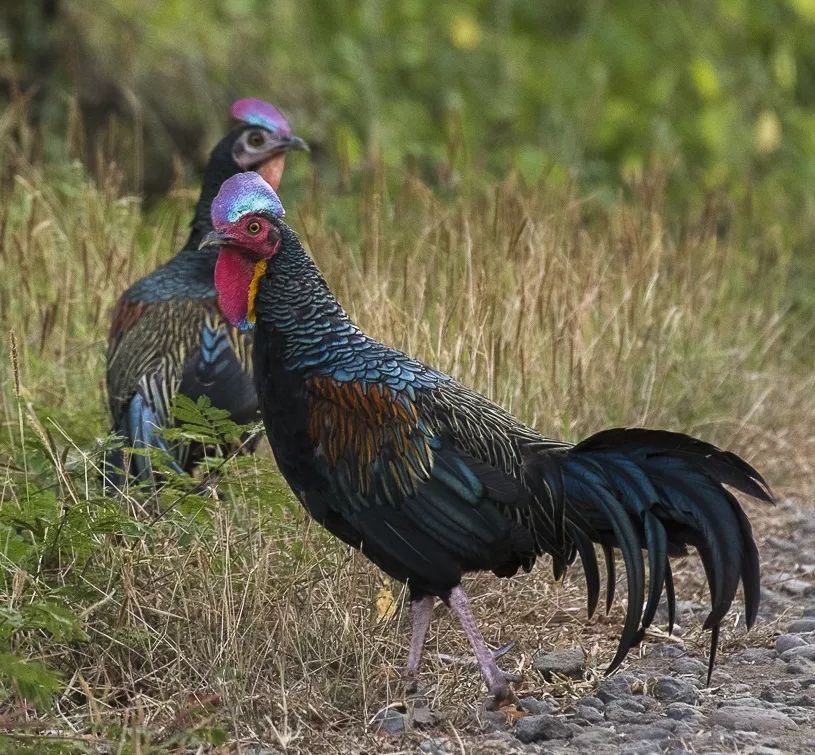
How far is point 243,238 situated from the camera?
4312mm

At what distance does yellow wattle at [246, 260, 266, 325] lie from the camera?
14.3 ft

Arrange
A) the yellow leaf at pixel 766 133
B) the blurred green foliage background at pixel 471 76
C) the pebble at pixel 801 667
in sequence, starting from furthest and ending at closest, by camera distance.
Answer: the yellow leaf at pixel 766 133
the blurred green foliage background at pixel 471 76
the pebble at pixel 801 667

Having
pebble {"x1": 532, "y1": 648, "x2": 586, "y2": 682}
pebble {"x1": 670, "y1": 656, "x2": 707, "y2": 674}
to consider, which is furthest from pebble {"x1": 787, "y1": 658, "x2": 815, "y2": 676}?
pebble {"x1": 532, "y1": 648, "x2": 586, "y2": 682}

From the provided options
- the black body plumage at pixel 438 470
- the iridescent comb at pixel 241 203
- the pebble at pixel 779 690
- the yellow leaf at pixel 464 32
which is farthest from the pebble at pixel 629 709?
the yellow leaf at pixel 464 32

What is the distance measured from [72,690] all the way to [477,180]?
173 inches

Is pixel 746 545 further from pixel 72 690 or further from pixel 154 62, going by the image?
pixel 154 62

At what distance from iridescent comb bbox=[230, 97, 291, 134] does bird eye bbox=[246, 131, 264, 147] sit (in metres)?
0.04

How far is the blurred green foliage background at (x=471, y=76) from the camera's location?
10867 millimetres

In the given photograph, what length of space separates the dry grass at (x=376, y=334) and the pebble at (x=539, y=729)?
0.17 m

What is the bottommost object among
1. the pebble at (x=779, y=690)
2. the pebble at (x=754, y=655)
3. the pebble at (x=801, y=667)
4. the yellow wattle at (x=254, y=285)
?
the pebble at (x=754, y=655)

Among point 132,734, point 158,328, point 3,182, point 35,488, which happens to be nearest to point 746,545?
point 132,734

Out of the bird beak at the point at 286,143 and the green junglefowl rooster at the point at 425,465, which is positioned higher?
the bird beak at the point at 286,143

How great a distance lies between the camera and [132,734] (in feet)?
11.4

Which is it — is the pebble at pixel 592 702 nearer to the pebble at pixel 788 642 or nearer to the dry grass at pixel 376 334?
the dry grass at pixel 376 334
